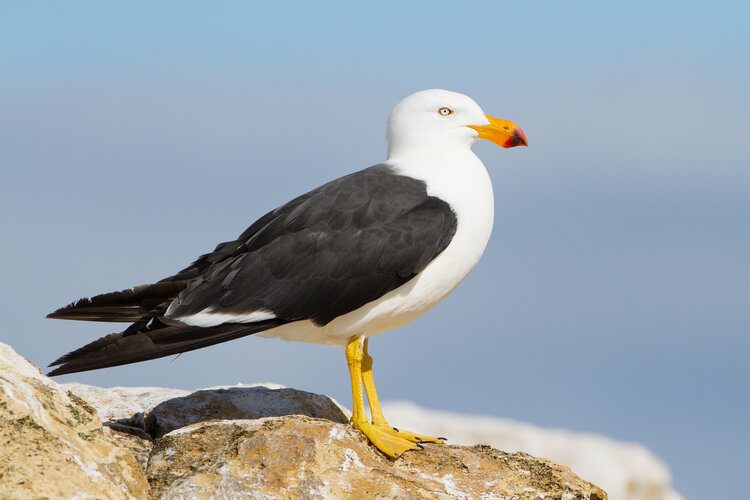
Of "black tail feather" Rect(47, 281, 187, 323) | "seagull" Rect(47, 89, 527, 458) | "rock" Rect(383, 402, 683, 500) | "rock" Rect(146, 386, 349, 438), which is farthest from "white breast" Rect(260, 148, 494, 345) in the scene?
"rock" Rect(383, 402, 683, 500)

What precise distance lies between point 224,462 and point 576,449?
975 cm

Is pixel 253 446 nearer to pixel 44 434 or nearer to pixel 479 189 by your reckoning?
pixel 44 434

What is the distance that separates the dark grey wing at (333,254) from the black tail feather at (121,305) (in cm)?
44

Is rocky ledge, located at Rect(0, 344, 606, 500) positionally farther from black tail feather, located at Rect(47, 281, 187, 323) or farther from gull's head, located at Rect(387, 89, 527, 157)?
gull's head, located at Rect(387, 89, 527, 157)

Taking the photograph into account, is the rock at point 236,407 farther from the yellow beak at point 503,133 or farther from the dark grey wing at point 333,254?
the yellow beak at point 503,133

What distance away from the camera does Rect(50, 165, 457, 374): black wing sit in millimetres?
7398

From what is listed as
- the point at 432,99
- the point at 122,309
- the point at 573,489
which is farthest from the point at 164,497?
the point at 432,99

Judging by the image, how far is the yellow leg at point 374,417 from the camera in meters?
7.42

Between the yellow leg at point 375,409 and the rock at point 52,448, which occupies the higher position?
the yellow leg at point 375,409

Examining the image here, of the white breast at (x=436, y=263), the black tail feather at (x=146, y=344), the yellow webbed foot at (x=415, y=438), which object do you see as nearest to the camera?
the black tail feather at (x=146, y=344)

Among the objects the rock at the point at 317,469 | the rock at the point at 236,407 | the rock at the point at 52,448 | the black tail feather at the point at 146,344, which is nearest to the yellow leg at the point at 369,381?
the rock at the point at 317,469

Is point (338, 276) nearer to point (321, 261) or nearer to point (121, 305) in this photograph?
point (321, 261)

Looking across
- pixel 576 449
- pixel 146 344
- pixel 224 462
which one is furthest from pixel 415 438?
pixel 576 449

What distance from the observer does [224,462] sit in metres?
6.46
